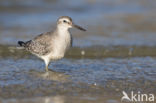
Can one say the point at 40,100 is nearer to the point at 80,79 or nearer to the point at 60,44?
the point at 80,79

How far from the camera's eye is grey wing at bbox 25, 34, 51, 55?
31.6ft

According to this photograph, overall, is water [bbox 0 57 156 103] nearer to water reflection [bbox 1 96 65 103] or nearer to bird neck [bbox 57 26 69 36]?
water reflection [bbox 1 96 65 103]

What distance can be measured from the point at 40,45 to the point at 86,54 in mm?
2250

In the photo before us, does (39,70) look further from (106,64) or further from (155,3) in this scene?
(155,3)

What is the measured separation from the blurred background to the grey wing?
42 centimetres

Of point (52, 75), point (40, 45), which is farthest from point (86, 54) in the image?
point (52, 75)

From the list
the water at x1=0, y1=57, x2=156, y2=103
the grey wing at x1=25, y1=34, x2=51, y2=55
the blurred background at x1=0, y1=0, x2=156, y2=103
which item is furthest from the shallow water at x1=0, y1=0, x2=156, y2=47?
the grey wing at x1=25, y1=34, x2=51, y2=55

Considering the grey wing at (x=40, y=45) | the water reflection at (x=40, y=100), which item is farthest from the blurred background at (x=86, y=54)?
the grey wing at (x=40, y=45)

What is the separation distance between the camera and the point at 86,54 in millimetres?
11734

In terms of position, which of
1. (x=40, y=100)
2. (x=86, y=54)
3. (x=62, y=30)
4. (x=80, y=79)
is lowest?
(x=40, y=100)

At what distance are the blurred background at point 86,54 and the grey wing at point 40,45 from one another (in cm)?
42

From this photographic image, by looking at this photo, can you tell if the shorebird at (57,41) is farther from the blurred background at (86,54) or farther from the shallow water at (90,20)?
the shallow water at (90,20)

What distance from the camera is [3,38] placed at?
13750 millimetres

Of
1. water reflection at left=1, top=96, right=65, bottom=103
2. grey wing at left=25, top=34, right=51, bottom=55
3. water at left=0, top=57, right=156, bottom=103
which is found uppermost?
grey wing at left=25, top=34, right=51, bottom=55
